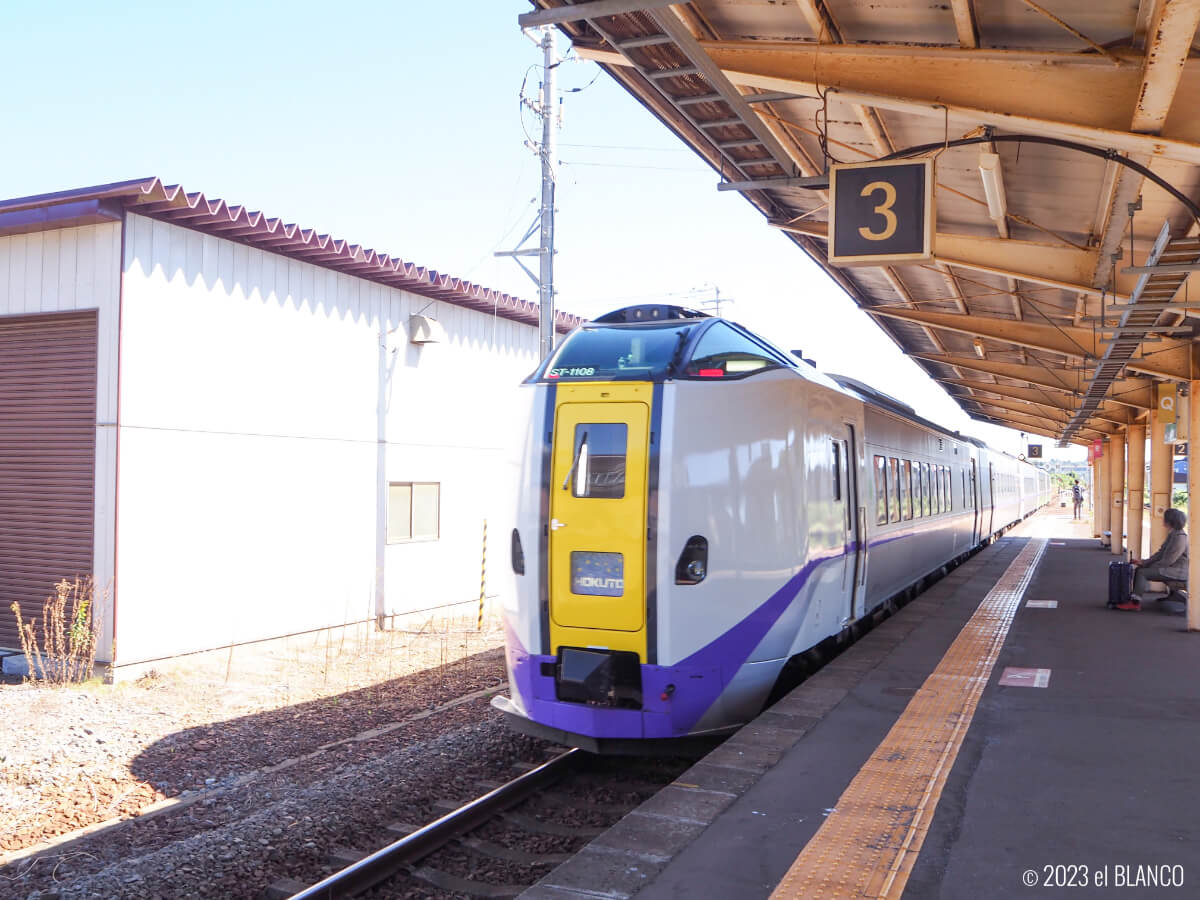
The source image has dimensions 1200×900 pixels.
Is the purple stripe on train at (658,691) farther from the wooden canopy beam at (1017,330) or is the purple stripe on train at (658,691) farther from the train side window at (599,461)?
the wooden canopy beam at (1017,330)

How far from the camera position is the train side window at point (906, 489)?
39.3ft

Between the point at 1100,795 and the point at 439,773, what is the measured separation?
176 inches

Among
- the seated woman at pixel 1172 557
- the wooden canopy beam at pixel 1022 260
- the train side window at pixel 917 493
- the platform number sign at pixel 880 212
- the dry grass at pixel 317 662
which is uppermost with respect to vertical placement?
the wooden canopy beam at pixel 1022 260

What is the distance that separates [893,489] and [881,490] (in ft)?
2.83

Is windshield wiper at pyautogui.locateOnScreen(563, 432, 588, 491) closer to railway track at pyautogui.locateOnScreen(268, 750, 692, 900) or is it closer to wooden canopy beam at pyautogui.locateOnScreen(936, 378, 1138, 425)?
railway track at pyautogui.locateOnScreen(268, 750, 692, 900)

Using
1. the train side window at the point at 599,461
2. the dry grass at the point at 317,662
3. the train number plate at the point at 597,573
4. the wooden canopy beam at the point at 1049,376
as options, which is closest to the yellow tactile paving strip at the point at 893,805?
the train number plate at the point at 597,573

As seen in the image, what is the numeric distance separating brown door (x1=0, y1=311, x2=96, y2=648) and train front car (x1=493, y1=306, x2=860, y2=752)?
6.82 metres

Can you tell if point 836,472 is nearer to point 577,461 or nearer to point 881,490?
point 881,490

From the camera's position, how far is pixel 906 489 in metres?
12.3

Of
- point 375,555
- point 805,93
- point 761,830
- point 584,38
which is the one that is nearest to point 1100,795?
point 761,830

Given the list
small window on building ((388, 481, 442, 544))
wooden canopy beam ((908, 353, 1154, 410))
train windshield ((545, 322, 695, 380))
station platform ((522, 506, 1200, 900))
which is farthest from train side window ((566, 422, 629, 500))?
wooden canopy beam ((908, 353, 1154, 410))

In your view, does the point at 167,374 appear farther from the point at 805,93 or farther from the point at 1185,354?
the point at 1185,354

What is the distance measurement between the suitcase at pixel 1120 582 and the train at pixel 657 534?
812 centimetres

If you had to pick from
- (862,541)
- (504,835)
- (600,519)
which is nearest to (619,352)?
(600,519)
